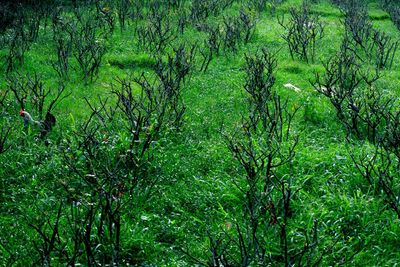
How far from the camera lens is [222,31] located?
1102 cm

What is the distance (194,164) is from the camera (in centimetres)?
545

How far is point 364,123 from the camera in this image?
21.0 feet

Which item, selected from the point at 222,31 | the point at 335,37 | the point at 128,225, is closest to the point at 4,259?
the point at 128,225

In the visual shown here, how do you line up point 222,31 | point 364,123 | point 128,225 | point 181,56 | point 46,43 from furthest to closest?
point 222,31
point 46,43
point 181,56
point 364,123
point 128,225

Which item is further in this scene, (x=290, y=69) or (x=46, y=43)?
(x=46, y=43)

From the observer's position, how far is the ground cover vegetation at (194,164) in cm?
386

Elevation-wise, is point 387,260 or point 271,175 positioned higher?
point 271,175

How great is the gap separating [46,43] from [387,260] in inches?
315

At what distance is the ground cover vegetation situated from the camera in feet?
12.7

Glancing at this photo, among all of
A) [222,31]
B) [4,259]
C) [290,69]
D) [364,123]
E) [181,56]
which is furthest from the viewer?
[222,31]

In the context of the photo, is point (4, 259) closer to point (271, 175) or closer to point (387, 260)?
point (271, 175)

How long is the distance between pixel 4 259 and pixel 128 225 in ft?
3.14

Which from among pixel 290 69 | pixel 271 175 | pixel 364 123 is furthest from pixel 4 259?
pixel 290 69

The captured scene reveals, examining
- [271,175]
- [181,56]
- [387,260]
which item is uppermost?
[181,56]
